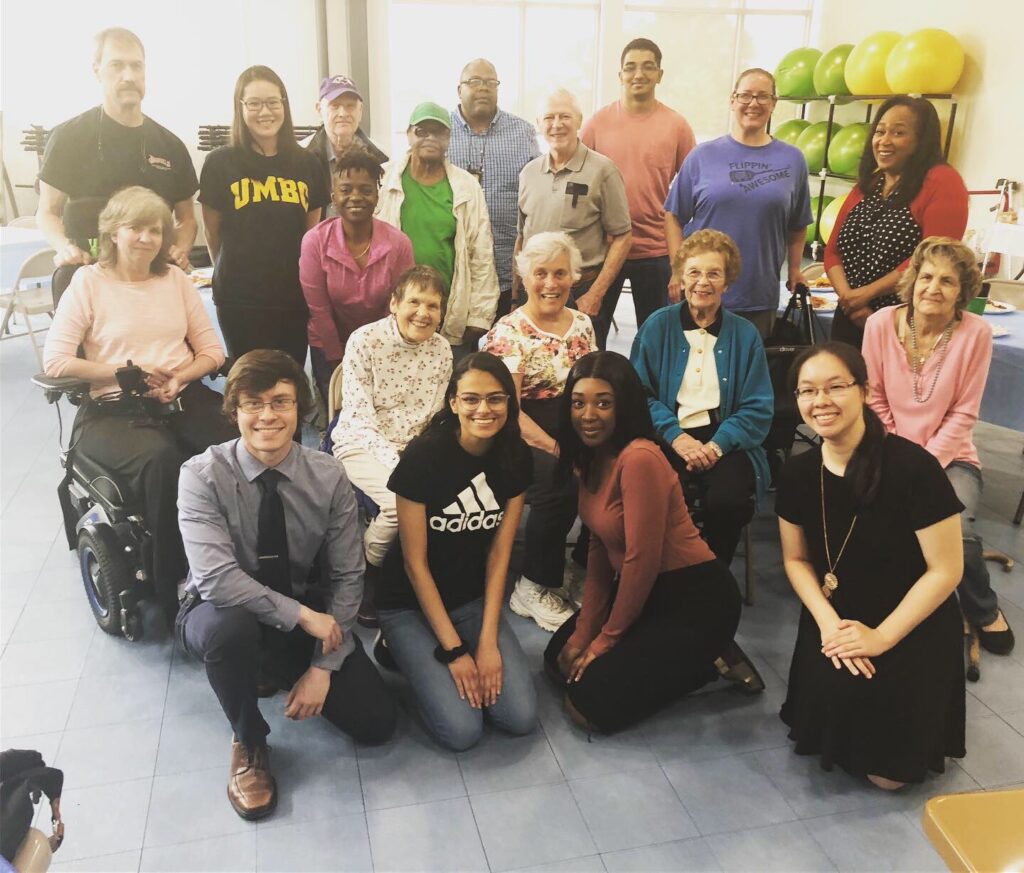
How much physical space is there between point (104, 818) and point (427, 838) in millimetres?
727

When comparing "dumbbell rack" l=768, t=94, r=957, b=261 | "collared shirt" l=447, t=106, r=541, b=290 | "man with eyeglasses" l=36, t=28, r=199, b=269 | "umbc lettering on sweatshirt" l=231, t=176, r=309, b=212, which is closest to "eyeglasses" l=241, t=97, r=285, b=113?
"umbc lettering on sweatshirt" l=231, t=176, r=309, b=212

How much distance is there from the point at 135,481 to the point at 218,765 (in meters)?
0.87

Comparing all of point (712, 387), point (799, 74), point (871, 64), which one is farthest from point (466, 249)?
point (799, 74)

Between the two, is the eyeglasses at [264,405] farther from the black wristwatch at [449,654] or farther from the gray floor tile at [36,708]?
the gray floor tile at [36,708]

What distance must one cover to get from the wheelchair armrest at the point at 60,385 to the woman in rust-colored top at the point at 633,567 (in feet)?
4.81

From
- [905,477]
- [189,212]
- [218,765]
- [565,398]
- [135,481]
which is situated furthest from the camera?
[189,212]

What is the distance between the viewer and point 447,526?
7.37 ft

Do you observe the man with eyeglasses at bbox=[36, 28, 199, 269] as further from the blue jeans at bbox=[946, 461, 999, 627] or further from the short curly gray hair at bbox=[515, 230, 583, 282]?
the blue jeans at bbox=[946, 461, 999, 627]

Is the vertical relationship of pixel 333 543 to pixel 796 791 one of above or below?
above

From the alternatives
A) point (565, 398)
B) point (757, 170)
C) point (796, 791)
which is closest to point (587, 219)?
point (757, 170)

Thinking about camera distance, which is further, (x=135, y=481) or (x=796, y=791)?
(x=135, y=481)

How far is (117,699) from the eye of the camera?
7.54ft

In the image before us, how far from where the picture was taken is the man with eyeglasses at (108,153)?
112 inches

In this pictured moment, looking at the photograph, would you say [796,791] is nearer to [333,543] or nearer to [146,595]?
[333,543]
